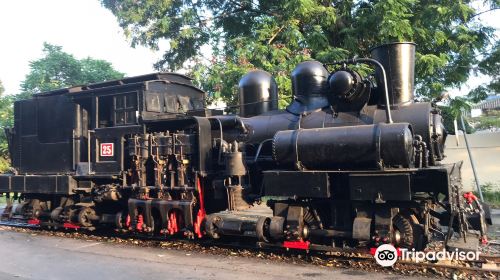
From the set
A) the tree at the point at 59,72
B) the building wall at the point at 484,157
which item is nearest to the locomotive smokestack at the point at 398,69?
the building wall at the point at 484,157

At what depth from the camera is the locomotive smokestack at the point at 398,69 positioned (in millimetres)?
7281

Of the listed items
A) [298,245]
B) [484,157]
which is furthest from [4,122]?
[484,157]

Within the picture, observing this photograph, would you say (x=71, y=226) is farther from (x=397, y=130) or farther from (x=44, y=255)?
(x=397, y=130)

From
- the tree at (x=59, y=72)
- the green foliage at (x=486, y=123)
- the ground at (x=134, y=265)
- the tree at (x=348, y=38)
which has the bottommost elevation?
the ground at (x=134, y=265)

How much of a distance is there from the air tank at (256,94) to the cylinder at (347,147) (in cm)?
211

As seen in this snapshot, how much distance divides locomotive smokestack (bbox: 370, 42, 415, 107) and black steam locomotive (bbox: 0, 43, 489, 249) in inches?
0.6

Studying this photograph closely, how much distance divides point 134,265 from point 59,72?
25.3 meters

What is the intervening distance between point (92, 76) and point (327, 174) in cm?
2624

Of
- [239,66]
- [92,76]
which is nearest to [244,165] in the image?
[239,66]

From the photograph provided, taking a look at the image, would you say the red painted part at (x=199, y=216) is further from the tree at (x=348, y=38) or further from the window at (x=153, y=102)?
the tree at (x=348, y=38)

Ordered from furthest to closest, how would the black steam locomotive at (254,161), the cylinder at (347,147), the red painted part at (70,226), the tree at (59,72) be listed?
the tree at (59,72), the red painted part at (70,226), the black steam locomotive at (254,161), the cylinder at (347,147)

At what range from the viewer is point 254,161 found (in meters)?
8.23

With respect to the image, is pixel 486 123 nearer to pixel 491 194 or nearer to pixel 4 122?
pixel 491 194

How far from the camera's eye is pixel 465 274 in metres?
6.19
